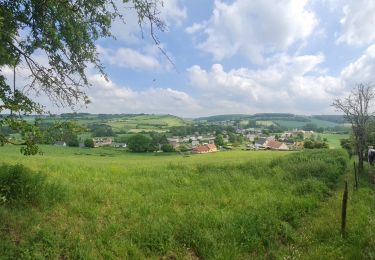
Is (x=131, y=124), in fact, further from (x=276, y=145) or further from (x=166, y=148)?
(x=276, y=145)

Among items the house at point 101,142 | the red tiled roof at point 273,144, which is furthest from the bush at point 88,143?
the red tiled roof at point 273,144

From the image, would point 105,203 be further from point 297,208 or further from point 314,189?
point 314,189

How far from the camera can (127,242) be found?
920 centimetres

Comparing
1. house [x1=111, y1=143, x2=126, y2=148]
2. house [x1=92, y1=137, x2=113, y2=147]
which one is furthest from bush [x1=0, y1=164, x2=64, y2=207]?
house [x1=92, y1=137, x2=113, y2=147]

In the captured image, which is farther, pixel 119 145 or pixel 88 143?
pixel 119 145

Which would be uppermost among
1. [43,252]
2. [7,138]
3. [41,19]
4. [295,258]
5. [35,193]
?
[41,19]

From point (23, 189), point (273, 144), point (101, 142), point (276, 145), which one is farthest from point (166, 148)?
point (23, 189)

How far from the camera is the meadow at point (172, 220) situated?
8648 millimetres

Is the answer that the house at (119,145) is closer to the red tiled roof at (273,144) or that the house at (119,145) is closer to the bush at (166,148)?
the bush at (166,148)

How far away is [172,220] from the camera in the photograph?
10.9 meters

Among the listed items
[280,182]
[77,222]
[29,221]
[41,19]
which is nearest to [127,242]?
[77,222]

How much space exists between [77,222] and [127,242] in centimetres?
174

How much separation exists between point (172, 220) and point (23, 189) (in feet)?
15.6

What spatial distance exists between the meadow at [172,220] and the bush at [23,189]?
90mm
